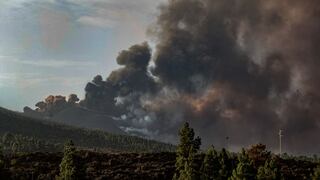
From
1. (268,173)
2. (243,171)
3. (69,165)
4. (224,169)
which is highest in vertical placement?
(224,169)

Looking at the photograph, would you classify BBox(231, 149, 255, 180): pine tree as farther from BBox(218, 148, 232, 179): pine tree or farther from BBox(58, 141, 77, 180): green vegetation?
BBox(58, 141, 77, 180): green vegetation

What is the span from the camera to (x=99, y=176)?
174125mm

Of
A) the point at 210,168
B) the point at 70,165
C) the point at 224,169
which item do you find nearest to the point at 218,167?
the point at 224,169

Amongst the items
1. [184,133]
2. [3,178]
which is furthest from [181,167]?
[3,178]

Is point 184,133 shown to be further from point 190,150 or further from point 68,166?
point 68,166

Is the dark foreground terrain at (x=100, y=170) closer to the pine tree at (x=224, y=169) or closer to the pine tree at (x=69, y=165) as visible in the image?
the pine tree at (x=224, y=169)

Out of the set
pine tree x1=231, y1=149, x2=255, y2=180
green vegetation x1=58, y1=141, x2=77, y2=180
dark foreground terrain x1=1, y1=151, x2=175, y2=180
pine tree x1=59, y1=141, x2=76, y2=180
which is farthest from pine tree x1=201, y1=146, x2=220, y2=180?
dark foreground terrain x1=1, y1=151, x2=175, y2=180

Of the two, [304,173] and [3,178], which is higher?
[304,173]

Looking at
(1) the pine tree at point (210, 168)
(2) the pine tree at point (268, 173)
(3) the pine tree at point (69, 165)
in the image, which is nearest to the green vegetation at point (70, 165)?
(3) the pine tree at point (69, 165)

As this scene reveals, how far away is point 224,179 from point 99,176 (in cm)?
5687

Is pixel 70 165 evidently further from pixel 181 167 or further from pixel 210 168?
pixel 181 167

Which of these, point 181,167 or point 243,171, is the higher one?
point 181,167

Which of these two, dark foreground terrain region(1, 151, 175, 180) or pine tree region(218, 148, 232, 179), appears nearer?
pine tree region(218, 148, 232, 179)

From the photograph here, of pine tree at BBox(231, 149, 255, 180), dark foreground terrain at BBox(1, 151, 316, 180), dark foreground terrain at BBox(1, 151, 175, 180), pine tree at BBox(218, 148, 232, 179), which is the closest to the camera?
A: pine tree at BBox(231, 149, 255, 180)
